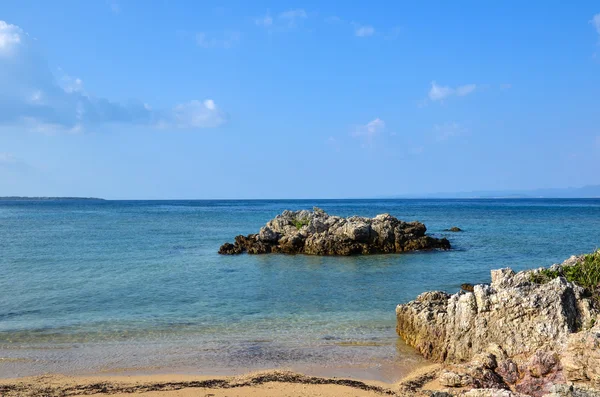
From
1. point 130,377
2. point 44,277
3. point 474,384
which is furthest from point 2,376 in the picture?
point 44,277

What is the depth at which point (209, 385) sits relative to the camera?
10.1 m

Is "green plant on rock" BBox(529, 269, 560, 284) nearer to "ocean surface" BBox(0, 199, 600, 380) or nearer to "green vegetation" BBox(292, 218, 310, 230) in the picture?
"ocean surface" BBox(0, 199, 600, 380)

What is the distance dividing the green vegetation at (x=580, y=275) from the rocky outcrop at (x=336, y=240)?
755 inches

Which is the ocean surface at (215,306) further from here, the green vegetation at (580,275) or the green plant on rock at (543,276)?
the green vegetation at (580,275)

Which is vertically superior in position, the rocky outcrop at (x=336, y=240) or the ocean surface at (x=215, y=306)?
the rocky outcrop at (x=336, y=240)

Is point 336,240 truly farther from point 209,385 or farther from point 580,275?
point 209,385

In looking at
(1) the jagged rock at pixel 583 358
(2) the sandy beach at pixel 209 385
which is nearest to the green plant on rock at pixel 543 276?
(1) the jagged rock at pixel 583 358

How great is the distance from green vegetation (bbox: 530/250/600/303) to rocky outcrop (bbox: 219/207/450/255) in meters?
19.2

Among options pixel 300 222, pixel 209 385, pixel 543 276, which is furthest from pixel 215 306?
pixel 300 222

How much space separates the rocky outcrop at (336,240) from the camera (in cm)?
3225

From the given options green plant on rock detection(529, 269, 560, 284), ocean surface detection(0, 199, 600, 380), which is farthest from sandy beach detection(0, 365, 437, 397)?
green plant on rock detection(529, 269, 560, 284)

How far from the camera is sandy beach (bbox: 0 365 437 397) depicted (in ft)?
31.9

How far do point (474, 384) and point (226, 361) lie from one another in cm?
561

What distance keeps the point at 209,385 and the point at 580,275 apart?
9.45 m
